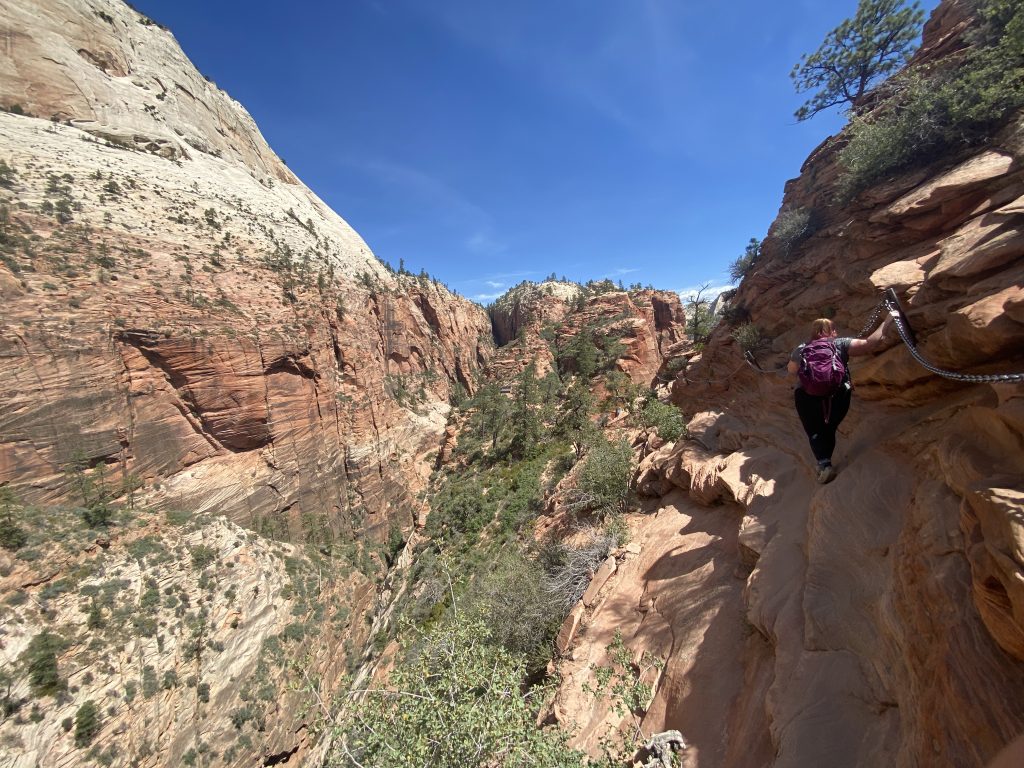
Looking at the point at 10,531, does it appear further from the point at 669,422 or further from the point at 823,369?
the point at 823,369

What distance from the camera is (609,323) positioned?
147 ft

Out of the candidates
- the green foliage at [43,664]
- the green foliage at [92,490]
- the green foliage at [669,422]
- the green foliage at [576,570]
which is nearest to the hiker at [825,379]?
the green foliage at [576,570]

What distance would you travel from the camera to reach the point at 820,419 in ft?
17.7

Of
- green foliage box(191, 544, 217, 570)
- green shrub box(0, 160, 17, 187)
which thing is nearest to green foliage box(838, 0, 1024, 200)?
green foliage box(191, 544, 217, 570)

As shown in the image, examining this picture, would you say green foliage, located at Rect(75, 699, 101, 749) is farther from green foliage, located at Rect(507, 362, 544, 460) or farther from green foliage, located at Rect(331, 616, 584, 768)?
A: green foliage, located at Rect(507, 362, 544, 460)

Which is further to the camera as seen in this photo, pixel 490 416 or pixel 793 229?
pixel 490 416

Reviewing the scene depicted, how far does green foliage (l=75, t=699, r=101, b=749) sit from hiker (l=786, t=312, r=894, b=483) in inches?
905

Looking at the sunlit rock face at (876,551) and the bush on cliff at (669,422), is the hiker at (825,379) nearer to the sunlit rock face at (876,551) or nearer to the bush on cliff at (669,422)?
the sunlit rock face at (876,551)

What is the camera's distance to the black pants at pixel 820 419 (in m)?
5.18

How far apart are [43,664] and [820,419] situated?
23.8m

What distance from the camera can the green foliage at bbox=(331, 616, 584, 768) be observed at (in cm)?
428

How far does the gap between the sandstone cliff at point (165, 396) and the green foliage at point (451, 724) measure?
17.0 metres

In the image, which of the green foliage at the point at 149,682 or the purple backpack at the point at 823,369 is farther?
the green foliage at the point at 149,682

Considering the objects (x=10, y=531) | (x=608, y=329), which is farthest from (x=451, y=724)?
(x=608, y=329)
